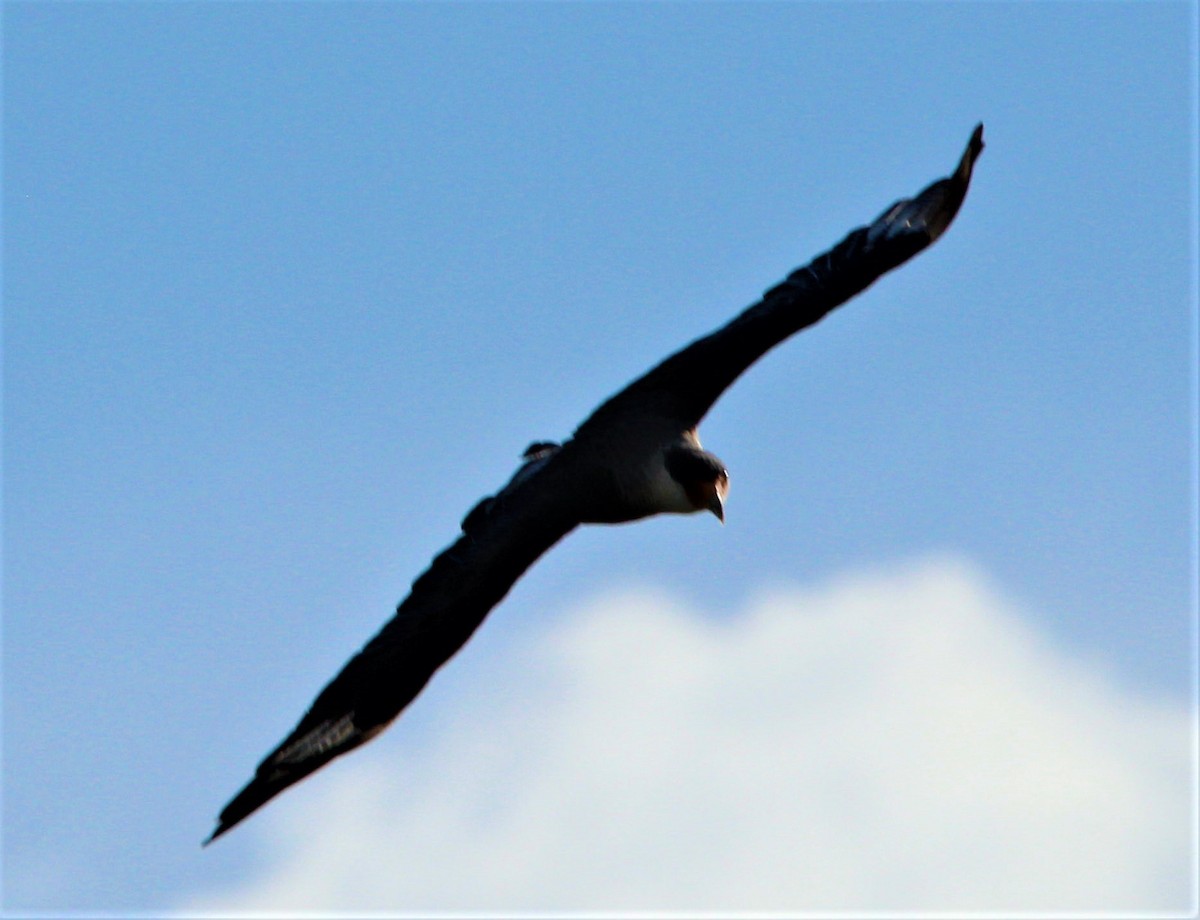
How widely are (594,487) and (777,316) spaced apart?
1.77 meters

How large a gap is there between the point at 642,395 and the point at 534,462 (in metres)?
0.89

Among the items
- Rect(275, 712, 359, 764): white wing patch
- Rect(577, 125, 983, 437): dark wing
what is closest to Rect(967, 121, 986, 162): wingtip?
Rect(577, 125, 983, 437): dark wing

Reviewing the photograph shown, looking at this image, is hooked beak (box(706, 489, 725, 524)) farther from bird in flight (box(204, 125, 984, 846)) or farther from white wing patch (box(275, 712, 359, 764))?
white wing patch (box(275, 712, 359, 764))

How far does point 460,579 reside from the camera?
13109mm

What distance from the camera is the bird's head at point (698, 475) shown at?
13.9m

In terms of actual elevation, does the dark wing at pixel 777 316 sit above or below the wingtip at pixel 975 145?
below

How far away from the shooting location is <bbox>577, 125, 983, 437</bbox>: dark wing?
13.9 meters

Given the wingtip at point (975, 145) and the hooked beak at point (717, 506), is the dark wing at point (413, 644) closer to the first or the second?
the hooked beak at point (717, 506)

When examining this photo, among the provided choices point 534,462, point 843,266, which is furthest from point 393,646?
point 843,266

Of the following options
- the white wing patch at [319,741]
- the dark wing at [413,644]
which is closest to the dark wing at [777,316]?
the dark wing at [413,644]

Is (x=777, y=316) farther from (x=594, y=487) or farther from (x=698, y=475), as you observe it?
(x=594, y=487)

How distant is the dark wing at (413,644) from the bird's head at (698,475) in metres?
1.10

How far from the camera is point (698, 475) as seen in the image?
13.9m

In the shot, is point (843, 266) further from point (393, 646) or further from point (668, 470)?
point (393, 646)
